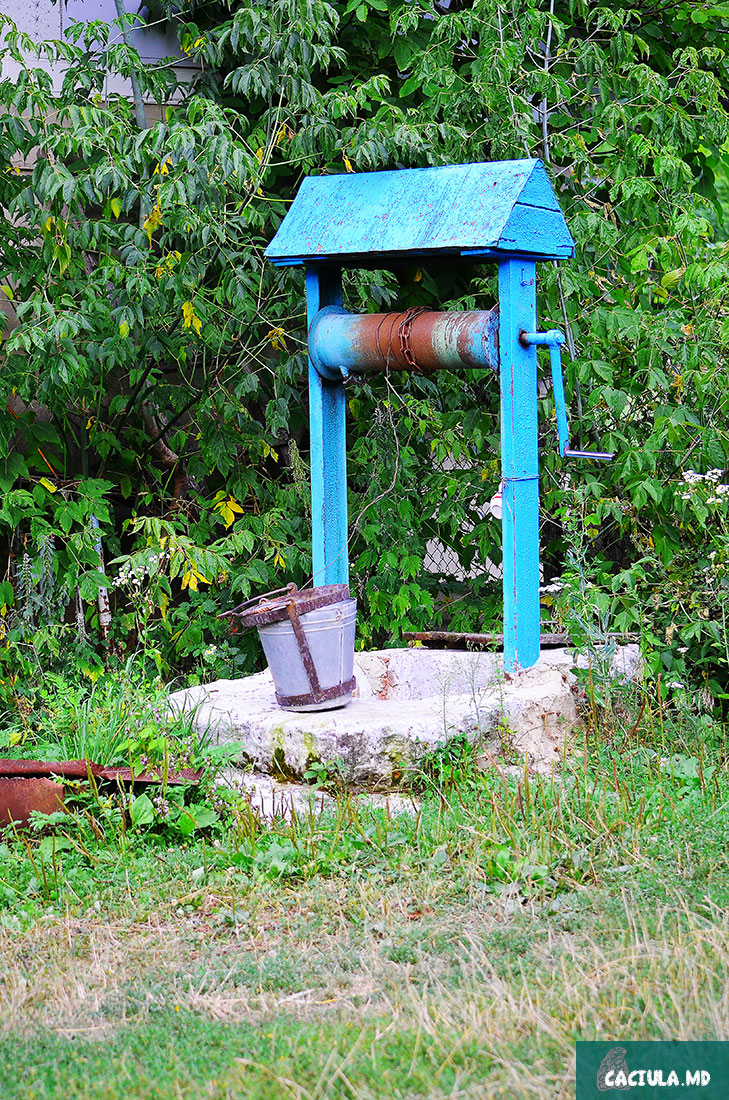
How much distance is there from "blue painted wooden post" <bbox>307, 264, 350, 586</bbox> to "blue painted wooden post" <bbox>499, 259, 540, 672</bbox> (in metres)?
0.80

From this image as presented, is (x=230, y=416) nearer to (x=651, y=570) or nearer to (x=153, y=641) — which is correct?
(x=153, y=641)

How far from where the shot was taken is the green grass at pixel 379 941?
2.43 metres

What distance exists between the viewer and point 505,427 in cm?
453

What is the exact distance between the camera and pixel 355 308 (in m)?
5.94

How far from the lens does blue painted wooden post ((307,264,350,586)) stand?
195 inches

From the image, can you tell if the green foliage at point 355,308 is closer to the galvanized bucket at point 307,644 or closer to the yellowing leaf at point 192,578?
the yellowing leaf at point 192,578

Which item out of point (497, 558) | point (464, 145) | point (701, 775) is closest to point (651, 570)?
point (497, 558)

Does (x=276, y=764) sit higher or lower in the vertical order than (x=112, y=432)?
lower

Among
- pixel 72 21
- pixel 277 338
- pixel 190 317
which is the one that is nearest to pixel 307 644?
pixel 190 317

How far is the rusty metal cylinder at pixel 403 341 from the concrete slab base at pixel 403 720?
1.26m

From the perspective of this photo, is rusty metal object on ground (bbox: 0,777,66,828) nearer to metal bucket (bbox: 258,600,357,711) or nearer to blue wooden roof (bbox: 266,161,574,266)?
metal bucket (bbox: 258,600,357,711)

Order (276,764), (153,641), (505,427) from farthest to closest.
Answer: (153,641) < (505,427) < (276,764)

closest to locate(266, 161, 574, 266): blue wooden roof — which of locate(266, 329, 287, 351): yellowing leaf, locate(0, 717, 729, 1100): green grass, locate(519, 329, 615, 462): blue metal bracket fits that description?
locate(519, 329, 615, 462): blue metal bracket

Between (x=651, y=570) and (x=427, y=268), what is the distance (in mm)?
1965
